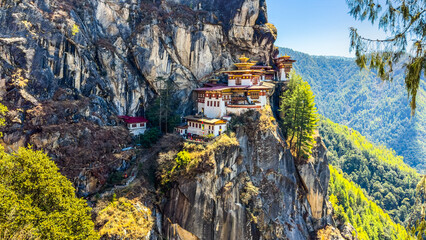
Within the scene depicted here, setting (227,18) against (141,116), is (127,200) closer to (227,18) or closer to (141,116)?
(141,116)

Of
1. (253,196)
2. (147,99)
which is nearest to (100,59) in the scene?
(147,99)

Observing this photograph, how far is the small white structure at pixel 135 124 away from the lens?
33.4m

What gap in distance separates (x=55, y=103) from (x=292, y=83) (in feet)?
110

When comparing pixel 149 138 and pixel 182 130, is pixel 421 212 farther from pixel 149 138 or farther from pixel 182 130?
pixel 182 130

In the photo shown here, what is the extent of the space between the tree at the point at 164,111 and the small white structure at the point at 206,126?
10.4ft

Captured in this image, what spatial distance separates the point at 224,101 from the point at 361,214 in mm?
58276

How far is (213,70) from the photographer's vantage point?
42781 mm

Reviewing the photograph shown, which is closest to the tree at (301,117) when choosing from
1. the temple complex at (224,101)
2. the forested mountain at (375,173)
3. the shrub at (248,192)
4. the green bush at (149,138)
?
the temple complex at (224,101)

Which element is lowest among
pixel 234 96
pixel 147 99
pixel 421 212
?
pixel 421 212

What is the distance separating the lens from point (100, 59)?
113ft

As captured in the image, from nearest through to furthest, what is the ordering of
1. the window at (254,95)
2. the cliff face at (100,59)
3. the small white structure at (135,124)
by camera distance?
the cliff face at (100,59)
the small white structure at (135,124)
the window at (254,95)

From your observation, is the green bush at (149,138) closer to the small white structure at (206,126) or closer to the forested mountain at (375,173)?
the small white structure at (206,126)

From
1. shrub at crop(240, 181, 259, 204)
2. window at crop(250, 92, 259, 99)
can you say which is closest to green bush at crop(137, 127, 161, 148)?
shrub at crop(240, 181, 259, 204)

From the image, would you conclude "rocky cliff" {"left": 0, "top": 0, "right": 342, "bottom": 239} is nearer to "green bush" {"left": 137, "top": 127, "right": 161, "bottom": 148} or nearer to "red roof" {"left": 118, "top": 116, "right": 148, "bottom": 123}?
"red roof" {"left": 118, "top": 116, "right": 148, "bottom": 123}
